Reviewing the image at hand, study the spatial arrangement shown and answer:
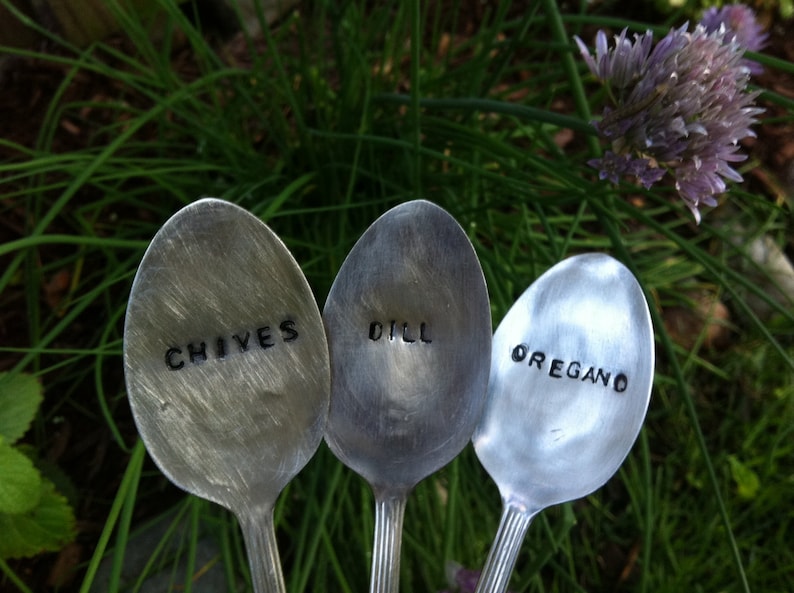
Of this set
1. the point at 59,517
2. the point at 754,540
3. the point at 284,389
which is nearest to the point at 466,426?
the point at 284,389

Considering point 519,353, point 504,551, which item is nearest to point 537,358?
point 519,353

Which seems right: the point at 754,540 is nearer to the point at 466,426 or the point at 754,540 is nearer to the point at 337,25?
the point at 466,426

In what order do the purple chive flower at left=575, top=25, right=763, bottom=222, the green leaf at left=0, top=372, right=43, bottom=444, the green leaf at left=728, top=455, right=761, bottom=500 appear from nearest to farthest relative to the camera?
1. the purple chive flower at left=575, top=25, right=763, bottom=222
2. the green leaf at left=0, top=372, right=43, bottom=444
3. the green leaf at left=728, top=455, right=761, bottom=500

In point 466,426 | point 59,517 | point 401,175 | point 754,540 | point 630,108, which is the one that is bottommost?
point 754,540

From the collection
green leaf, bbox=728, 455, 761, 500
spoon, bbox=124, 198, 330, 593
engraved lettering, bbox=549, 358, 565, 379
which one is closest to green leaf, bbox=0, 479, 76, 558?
spoon, bbox=124, 198, 330, 593

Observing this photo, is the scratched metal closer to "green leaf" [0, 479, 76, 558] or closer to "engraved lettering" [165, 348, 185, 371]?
"engraved lettering" [165, 348, 185, 371]

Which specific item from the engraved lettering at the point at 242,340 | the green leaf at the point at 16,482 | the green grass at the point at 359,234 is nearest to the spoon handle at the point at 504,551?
the green grass at the point at 359,234
